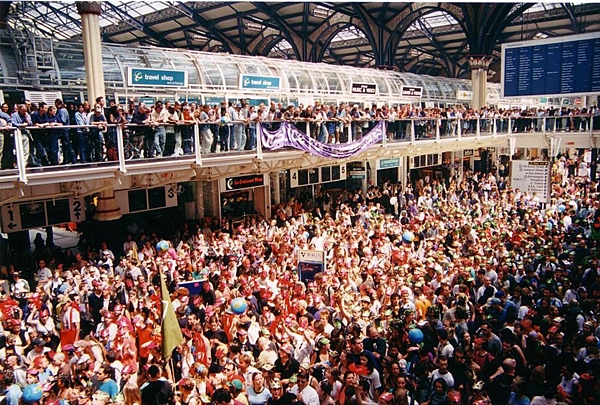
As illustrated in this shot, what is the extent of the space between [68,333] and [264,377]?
15.4ft

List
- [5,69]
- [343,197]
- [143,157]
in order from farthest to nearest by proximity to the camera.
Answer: [343,197] < [5,69] < [143,157]

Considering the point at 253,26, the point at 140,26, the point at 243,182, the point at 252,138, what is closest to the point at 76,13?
the point at 140,26

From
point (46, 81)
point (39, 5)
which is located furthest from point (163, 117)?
point (39, 5)

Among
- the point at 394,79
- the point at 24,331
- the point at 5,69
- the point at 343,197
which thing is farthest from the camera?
the point at 394,79

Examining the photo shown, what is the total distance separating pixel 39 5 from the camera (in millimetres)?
30938

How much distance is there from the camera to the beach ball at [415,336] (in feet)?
24.5

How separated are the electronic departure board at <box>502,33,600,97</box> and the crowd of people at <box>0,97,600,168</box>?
5512mm

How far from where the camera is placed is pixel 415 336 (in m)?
7.48

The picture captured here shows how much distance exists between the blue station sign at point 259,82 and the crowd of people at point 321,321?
5.81m

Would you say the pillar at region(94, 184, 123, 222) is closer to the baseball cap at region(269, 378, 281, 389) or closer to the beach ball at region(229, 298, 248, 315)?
the beach ball at region(229, 298, 248, 315)

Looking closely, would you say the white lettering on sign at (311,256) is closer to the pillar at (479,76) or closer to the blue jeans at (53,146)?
the blue jeans at (53,146)

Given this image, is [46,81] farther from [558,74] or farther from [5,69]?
[558,74]

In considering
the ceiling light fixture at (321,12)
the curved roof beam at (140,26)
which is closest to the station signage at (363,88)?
the ceiling light fixture at (321,12)

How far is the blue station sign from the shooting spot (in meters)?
18.6
